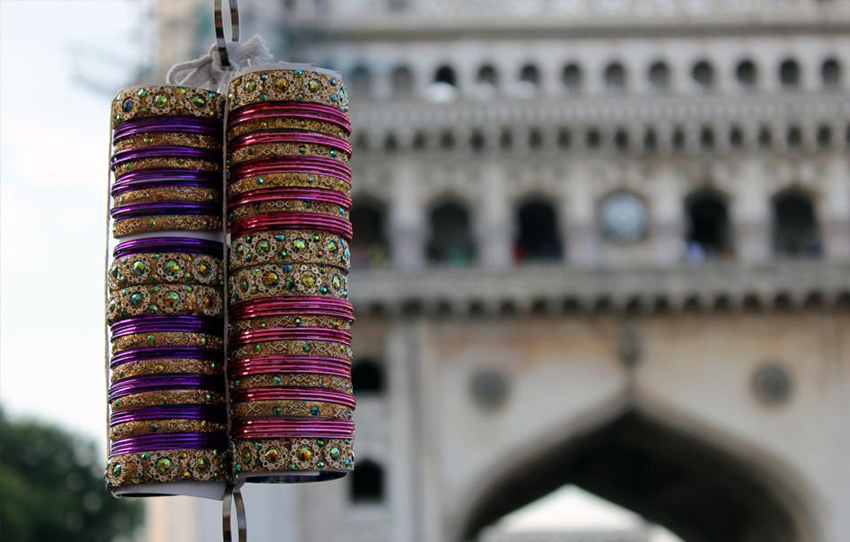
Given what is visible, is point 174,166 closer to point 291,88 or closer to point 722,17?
point 291,88

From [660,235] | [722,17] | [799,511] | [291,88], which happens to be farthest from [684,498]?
[291,88]

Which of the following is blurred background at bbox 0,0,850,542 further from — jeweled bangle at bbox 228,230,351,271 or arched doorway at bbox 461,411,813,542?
jeweled bangle at bbox 228,230,351,271

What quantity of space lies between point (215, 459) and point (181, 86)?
1074 mm

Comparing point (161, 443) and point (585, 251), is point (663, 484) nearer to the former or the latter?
point (585, 251)

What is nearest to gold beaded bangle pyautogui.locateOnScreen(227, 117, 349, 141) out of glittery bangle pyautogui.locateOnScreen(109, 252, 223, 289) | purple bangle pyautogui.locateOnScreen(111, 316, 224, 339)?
glittery bangle pyautogui.locateOnScreen(109, 252, 223, 289)

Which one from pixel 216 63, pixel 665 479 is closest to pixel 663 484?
pixel 665 479

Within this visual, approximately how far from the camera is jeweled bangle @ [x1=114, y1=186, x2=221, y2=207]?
4.18 metres

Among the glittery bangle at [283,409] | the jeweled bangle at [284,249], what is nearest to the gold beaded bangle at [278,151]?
the jeweled bangle at [284,249]

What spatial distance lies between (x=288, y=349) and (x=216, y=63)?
0.96 meters

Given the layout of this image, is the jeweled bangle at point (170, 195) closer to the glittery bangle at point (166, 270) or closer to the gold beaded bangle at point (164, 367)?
the glittery bangle at point (166, 270)

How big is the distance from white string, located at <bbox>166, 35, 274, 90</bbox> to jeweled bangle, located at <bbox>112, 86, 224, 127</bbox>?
0.43 ft

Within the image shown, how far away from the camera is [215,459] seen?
4.03m

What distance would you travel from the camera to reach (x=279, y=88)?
4.18 m

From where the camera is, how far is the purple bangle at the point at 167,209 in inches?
164
